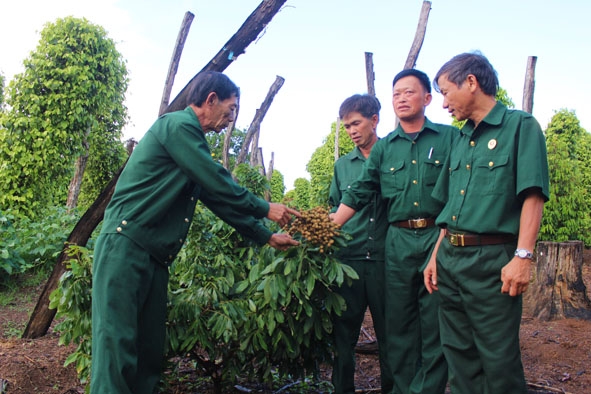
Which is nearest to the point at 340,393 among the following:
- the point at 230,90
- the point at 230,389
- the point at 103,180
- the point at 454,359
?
the point at 230,389

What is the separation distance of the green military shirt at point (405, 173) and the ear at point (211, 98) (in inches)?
42.3

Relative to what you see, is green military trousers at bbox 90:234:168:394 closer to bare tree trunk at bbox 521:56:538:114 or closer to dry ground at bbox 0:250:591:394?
dry ground at bbox 0:250:591:394

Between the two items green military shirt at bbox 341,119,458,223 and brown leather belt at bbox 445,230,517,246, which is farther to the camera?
green military shirt at bbox 341,119,458,223

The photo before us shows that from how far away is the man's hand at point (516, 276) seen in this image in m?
2.08

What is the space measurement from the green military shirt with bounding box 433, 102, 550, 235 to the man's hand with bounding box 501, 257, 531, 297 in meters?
0.17

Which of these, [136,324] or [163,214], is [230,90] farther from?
[136,324]

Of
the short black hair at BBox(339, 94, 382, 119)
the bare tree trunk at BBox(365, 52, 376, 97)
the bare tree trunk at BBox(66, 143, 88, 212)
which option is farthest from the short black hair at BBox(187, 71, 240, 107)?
the bare tree trunk at BBox(66, 143, 88, 212)

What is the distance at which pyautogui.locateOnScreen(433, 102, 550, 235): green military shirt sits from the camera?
218cm

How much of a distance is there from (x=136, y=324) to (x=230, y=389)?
130cm

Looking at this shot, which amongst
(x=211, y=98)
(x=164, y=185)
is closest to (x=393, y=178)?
(x=211, y=98)

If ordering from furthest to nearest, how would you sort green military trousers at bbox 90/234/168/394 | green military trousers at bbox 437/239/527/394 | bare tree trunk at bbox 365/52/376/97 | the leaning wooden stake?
bare tree trunk at bbox 365/52/376/97 → the leaning wooden stake → green military trousers at bbox 90/234/168/394 → green military trousers at bbox 437/239/527/394

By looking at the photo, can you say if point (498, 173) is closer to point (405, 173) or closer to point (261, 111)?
point (405, 173)

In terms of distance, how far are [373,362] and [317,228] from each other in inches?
80.9

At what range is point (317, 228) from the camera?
2.89 metres
